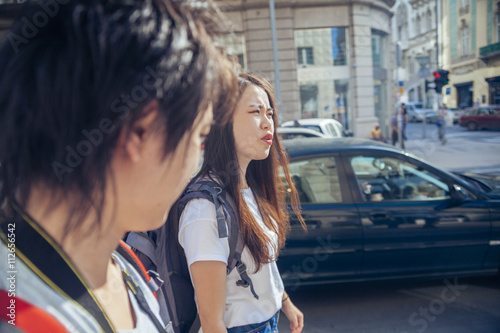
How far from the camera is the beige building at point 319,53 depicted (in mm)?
16812

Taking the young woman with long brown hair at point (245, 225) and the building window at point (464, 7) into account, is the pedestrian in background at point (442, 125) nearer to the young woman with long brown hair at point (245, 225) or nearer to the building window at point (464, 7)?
the building window at point (464, 7)

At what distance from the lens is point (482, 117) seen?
25.9 m

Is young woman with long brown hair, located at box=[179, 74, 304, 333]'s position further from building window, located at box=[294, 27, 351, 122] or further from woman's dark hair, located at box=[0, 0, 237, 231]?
building window, located at box=[294, 27, 351, 122]

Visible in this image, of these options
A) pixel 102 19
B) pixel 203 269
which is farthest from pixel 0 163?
pixel 203 269

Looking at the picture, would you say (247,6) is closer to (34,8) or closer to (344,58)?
(344,58)

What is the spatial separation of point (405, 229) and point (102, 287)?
11.2ft

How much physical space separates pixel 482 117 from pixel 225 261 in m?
29.6

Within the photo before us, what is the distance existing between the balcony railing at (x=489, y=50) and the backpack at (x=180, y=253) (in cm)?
3658

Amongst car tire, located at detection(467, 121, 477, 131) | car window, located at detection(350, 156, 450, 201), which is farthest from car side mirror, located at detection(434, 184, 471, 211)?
car tire, located at detection(467, 121, 477, 131)

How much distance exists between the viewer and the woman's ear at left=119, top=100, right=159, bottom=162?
27.0 inches

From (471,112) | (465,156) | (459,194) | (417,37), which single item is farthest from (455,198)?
(417,37)

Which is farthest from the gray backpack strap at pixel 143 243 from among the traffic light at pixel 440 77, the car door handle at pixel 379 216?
the traffic light at pixel 440 77

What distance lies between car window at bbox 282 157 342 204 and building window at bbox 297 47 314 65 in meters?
14.7

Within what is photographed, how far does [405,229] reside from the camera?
3646mm
